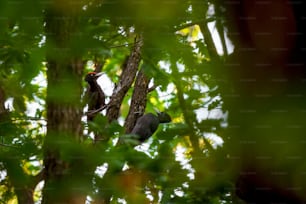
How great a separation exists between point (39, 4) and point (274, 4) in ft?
0.83

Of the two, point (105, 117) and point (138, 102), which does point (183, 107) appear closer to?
point (105, 117)

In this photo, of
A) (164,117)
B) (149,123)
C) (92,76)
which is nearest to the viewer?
(149,123)

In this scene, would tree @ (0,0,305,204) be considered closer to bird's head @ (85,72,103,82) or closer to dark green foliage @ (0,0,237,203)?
dark green foliage @ (0,0,237,203)

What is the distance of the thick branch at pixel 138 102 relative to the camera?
1876 mm

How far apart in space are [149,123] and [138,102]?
0.54 feet

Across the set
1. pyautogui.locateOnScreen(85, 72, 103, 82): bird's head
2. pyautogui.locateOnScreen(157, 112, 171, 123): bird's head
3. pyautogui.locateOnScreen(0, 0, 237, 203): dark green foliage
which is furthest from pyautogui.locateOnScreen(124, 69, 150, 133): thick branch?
pyautogui.locateOnScreen(0, 0, 237, 203): dark green foliage

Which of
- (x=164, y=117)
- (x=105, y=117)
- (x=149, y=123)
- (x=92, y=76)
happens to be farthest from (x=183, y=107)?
(x=92, y=76)

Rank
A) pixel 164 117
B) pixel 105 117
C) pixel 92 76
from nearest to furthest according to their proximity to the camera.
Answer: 1. pixel 105 117
2. pixel 164 117
3. pixel 92 76

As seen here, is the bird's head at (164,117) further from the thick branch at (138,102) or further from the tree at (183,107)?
the tree at (183,107)

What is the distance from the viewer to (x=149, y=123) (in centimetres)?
178

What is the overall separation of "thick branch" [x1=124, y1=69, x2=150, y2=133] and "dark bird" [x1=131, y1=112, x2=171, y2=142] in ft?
0.23

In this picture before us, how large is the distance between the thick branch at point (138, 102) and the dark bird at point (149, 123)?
0.07 metres

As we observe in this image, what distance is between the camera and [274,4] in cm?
56

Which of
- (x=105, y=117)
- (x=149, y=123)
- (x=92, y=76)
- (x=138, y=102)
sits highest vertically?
(x=92, y=76)
